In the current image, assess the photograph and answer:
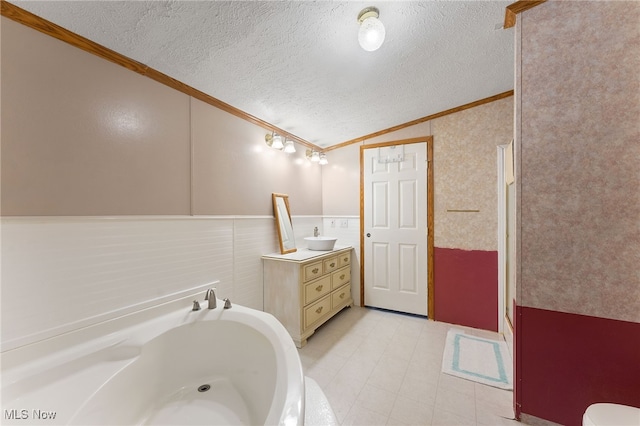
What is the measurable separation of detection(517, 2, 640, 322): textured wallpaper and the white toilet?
18.0 inches

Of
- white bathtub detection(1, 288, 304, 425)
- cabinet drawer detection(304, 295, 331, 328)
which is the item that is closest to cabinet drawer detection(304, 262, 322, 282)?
cabinet drawer detection(304, 295, 331, 328)

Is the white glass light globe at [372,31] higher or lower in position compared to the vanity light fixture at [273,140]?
higher

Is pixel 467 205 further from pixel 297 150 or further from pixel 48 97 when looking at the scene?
pixel 48 97

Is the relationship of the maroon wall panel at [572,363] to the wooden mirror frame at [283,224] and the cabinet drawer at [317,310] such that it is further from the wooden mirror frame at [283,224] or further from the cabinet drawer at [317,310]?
the wooden mirror frame at [283,224]

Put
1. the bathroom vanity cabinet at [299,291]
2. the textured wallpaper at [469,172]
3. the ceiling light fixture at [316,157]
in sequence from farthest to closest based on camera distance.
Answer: the ceiling light fixture at [316,157]
the textured wallpaper at [469,172]
the bathroom vanity cabinet at [299,291]

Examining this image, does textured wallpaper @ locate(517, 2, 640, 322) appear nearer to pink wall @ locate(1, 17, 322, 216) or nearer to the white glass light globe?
the white glass light globe

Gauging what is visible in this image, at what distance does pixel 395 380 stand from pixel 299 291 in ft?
3.28

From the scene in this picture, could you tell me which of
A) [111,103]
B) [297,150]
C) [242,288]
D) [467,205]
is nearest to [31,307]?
[111,103]

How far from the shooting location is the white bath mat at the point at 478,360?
1.81 m

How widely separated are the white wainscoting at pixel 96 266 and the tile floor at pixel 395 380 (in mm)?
1083

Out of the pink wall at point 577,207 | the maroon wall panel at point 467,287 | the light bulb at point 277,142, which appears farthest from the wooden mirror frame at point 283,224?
the pink wall at point 577,207

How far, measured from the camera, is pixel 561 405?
53.0 inches

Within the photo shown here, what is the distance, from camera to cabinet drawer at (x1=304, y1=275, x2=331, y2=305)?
230 centimetres

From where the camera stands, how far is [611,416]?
3.12 ft
